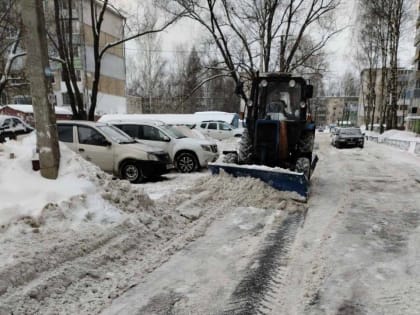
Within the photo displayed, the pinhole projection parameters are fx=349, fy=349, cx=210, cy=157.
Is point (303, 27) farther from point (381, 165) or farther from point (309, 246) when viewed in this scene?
point (309, 246)

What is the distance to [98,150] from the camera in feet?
29.8

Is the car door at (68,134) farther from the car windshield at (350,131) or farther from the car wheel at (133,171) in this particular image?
the car windshield at (350,131)

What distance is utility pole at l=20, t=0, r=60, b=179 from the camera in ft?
17.1

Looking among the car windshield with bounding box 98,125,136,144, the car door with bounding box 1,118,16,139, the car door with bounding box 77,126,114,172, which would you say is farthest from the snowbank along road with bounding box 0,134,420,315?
the car door with bounding box 1,118,16,139

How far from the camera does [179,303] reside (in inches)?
128

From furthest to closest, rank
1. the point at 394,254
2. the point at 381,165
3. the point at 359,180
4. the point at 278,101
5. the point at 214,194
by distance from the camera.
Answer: the point at 381,165
the point at 359,180
the point at 278,101
the point at 214,194
the point at 394,254

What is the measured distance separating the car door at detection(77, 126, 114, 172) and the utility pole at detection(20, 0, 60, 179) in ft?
11.6

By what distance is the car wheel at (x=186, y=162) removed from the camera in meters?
11.0

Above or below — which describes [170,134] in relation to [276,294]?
above

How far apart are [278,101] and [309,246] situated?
4855 millimetres

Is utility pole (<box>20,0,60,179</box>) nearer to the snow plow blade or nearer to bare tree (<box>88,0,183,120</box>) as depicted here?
the snow plow blade

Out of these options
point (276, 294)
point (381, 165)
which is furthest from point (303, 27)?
point (276, 294)

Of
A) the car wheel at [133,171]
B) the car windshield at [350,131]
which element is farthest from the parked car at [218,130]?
the car wheel at [133,171]

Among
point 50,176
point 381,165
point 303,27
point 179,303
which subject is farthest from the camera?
point 303,27
